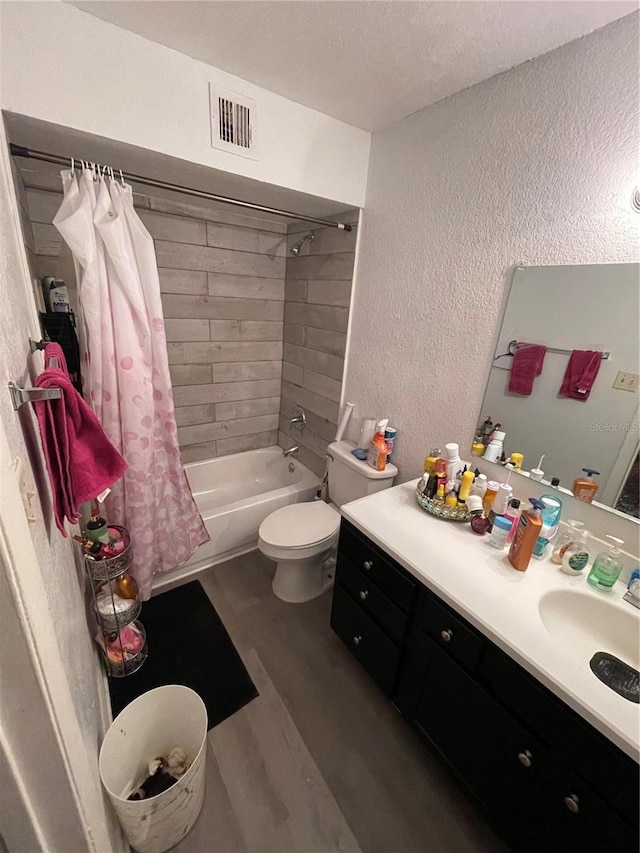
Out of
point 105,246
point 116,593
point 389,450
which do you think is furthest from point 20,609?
point 389,450

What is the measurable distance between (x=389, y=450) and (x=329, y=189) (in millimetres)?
1323

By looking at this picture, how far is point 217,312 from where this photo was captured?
2258 millimetres

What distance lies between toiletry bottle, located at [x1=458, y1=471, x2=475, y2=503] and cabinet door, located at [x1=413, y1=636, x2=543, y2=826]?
0.53 metres

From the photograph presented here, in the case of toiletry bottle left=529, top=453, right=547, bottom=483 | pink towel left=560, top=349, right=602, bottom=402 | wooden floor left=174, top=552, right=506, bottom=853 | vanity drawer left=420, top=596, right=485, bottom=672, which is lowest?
wooden floor left=174, top=552, right=506, bottom=853

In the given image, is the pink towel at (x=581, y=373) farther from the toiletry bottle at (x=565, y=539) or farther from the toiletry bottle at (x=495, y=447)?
the toiletry bottle at (x=565, y=539)

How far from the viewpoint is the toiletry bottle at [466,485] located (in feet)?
4.42

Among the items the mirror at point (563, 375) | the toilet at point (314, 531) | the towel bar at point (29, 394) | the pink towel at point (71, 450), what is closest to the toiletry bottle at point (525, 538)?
the mirror at point (563, 375)

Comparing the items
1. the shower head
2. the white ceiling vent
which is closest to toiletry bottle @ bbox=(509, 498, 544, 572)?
the white ceiling vent

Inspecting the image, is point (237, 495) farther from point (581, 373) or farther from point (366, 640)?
point (581, 373)

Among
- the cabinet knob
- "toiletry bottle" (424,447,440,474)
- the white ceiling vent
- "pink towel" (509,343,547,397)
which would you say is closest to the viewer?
the cabinet knob

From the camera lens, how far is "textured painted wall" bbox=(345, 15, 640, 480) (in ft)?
3.27

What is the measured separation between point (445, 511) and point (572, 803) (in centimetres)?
77

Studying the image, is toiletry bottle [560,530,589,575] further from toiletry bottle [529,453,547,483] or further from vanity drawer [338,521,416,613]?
vanity drawer [338,521,416,613]

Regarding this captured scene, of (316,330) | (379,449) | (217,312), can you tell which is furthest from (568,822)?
(217,312)
